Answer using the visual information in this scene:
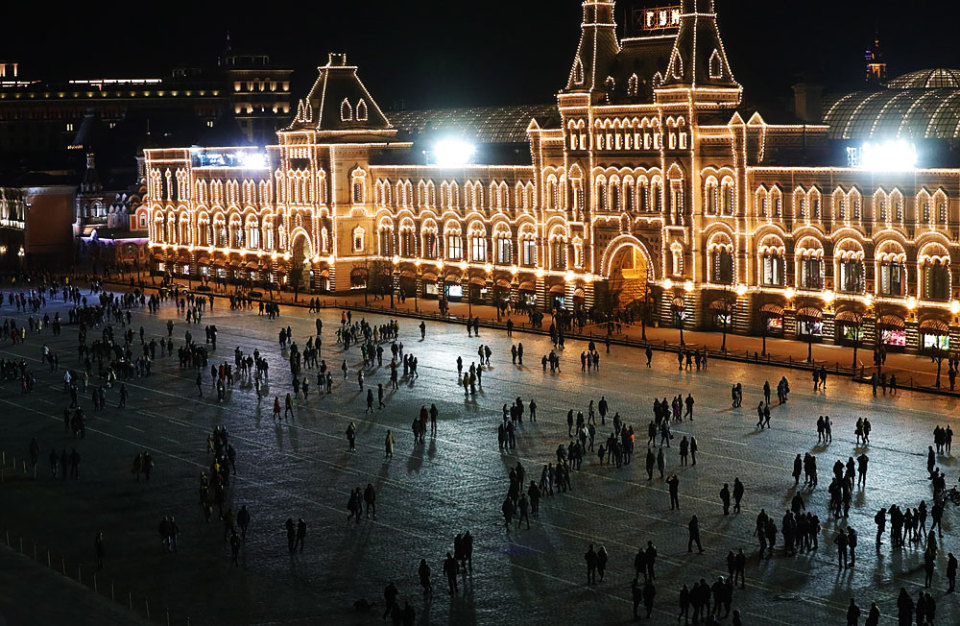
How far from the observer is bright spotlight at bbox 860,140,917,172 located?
8600 centimetres

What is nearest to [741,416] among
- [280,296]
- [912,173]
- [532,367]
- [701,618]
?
[532,367]

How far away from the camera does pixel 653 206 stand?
102 m

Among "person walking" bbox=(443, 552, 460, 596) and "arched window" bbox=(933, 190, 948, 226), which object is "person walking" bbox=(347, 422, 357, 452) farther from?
"arched window" bbox=(933, 190, 948, 226)

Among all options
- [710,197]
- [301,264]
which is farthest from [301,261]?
[710,197]

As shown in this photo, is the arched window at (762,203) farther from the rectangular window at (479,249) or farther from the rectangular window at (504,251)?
the rectangular window at (479,249)

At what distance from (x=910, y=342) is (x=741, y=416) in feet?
70.4

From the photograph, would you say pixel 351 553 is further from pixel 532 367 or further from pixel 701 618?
pixel 532 367

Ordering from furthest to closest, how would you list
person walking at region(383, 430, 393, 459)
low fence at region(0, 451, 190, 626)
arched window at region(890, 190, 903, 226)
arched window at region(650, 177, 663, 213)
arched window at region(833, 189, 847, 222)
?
1. arched window at region(650, 177, 663, 213)
2. arched window at region(833, 189, 847, 222)
3. arched window at region(890, 190, 903, 226)
4. person walking at region(383, 430, 393, 459)
5. low fence at region(0, 451, 190, 626)

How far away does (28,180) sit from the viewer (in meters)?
172

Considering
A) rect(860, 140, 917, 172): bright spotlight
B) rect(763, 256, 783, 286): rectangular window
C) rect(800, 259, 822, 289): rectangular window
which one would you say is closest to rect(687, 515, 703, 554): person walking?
rect(860, 140, 917, 172): bright spotlight

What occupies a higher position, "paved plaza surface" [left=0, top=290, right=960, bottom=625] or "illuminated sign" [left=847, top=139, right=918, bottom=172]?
"illuminated sign" [left=847, top=139, right=918, bottom=172]

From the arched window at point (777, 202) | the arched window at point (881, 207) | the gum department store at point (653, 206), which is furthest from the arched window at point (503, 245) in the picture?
the arched window at point (881, 207)

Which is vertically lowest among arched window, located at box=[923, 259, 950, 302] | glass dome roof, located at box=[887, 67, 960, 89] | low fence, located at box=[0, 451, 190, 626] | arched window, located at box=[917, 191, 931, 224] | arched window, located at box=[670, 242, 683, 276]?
low fence, located at box=[0, 451, 190, 626]

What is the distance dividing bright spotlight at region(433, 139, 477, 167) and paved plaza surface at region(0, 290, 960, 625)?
39231mm
